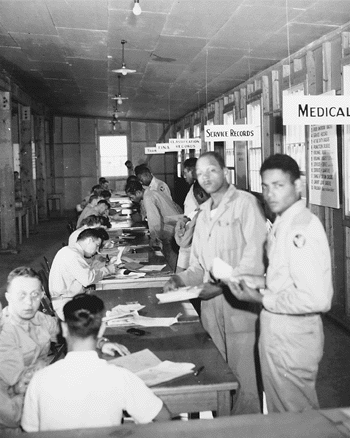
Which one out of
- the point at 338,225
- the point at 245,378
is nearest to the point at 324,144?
the point at 338,225

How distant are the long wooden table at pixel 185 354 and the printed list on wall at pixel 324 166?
3.18 metres

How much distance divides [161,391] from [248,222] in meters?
1.41

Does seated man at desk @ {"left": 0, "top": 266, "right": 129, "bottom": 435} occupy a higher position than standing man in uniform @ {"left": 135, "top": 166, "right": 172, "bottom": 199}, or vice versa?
standing man in uniform @ {"left": 135, "top": 166, "right": 172, "bottom": 199}

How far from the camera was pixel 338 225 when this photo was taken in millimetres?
6348

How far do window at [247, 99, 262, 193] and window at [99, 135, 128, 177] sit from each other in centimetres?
1170

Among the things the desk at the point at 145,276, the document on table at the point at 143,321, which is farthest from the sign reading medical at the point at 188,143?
the document on table at the point at 143,321

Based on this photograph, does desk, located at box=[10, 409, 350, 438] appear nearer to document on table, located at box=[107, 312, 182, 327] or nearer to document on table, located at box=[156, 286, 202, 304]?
document on table, located at box=[156, 286, 202, 304]

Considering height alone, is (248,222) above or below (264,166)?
below

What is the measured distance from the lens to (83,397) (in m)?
2.04

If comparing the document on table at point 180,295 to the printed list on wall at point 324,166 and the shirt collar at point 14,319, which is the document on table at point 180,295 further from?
the printed list on wall at point 324,166

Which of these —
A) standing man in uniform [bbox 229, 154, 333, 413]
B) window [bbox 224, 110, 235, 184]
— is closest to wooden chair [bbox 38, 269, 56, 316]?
standing man in uniform [bbox 229, 154, 333, 413]

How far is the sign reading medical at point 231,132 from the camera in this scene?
7559mm

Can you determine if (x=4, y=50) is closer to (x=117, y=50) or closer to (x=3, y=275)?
(x=117, y=50)

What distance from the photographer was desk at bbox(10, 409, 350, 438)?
173cm
